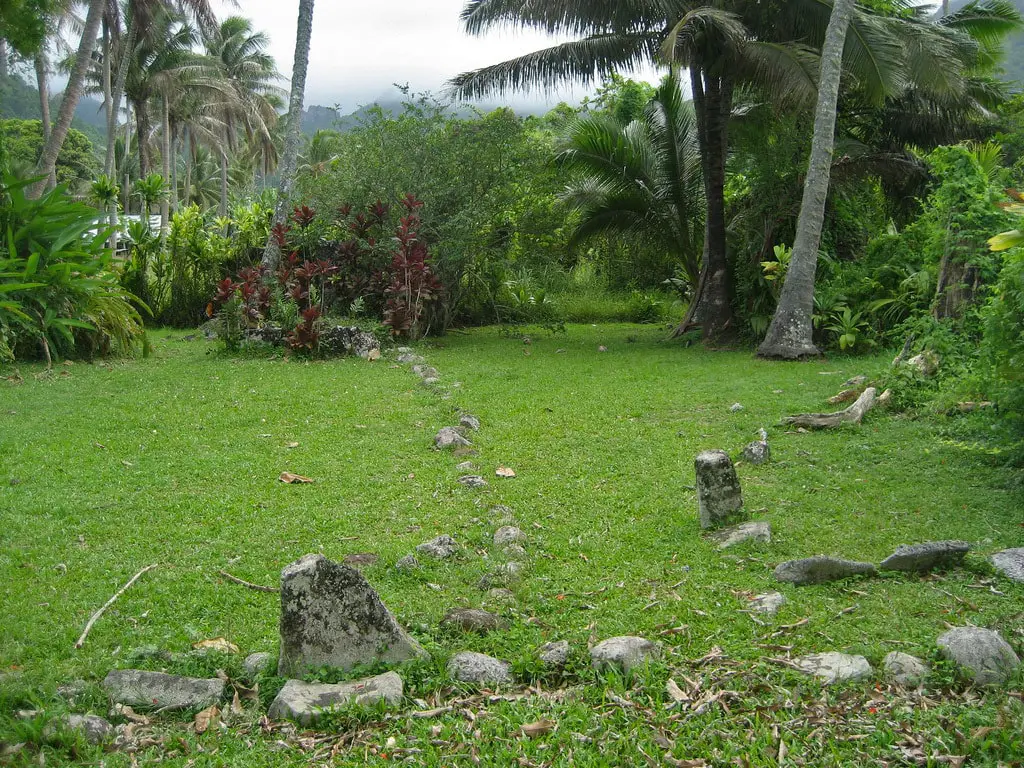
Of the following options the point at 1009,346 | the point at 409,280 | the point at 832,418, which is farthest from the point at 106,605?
the point at 409,280

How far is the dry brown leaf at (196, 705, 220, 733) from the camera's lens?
305 centimetres

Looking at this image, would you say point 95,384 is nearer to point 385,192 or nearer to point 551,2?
point 385,192

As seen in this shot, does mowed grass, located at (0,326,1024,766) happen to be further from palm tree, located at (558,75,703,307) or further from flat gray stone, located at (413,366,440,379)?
palm tree, located at (558,75,703,307)

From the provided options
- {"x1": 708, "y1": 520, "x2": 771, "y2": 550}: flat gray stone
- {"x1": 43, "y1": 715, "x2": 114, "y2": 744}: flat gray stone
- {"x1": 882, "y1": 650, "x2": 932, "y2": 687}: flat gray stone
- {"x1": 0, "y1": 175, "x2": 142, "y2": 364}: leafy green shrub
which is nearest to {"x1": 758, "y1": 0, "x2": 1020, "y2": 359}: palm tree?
{"x1": 708, "y1": 520, "x2": 771, "y2": 550}: flat gray stone

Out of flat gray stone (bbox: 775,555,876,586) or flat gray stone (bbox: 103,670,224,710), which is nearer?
flat gray stone (bbox: 103,670,224,710)

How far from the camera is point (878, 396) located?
7.90m

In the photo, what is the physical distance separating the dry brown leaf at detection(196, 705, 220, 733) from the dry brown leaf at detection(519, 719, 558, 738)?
1.13 metres

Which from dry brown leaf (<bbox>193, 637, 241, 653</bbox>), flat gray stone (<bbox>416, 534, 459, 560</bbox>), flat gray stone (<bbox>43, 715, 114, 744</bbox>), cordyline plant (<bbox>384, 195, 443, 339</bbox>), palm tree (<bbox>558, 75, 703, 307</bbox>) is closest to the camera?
flat gray stone (<bbox>43, 715, 114, 744</bbox>)

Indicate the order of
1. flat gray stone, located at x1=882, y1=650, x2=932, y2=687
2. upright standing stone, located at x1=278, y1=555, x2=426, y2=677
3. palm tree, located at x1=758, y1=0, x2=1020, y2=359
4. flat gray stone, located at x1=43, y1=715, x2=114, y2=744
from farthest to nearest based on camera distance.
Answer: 1. palm tree, located at x1=758, y1=0, x2=1020, y2=359
2. upright standing stone, located at x1=278, y1=555, x2=426, y2=677
3. flat gray stone, located at x1=882, y1=650, x2=932, y2=687
4. flat gray stone, located at x1=43, y1=715, x2=114, y2=744

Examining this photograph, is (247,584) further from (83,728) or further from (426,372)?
(426,372)

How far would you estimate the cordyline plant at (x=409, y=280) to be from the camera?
13.0 m

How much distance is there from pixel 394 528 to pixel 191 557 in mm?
1151

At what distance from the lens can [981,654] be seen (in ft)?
10.5

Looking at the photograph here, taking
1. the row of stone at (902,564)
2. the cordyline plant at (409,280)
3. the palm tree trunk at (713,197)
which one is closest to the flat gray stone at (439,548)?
the row of stone at (902,564)
